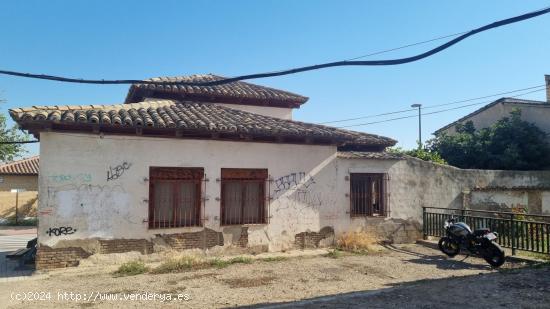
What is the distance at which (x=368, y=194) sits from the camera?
37.1 feet

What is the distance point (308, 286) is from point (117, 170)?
4788 mm

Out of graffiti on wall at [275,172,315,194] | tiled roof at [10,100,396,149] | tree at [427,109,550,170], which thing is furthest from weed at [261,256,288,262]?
tree at [427,109,550,170]

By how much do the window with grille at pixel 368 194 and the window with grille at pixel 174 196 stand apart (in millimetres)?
4569

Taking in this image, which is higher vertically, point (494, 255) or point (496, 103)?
point (496, 103)

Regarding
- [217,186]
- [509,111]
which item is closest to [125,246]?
[217,186]

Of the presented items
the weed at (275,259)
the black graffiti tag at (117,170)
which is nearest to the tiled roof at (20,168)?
the black graffiti tag at (117,170)

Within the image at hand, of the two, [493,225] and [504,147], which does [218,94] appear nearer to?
[493,225]

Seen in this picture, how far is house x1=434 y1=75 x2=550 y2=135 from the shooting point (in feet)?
60.2

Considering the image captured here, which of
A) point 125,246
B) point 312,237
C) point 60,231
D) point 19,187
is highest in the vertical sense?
point 19,187

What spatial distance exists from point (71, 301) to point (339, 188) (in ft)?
23.2

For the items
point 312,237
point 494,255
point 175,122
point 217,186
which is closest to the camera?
point 494,255

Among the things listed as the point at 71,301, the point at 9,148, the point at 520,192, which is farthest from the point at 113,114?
the point at 9,148

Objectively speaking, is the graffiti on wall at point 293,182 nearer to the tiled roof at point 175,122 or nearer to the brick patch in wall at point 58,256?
the tiled roof at point 175,122

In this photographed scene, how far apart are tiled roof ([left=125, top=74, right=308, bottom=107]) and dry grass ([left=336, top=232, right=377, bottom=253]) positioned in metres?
5.38
